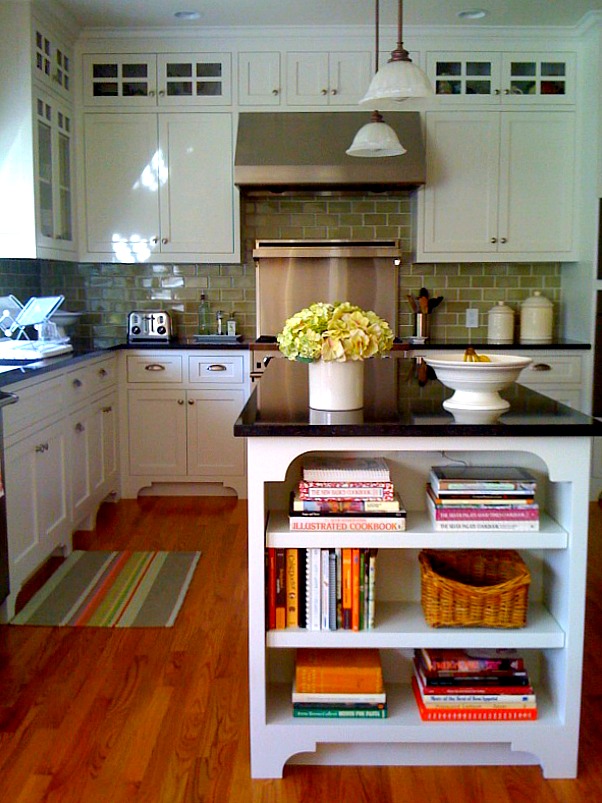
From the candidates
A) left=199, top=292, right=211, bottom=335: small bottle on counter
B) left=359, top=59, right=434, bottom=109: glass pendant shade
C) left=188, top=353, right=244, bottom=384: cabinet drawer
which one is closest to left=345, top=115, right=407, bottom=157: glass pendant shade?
left=359, top=59, right=434, bottom=109: glass pendant shade

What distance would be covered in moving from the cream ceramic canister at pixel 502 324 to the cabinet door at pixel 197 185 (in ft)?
5.51

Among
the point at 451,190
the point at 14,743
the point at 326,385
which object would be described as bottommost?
the point at 14,743

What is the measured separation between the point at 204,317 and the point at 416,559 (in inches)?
128

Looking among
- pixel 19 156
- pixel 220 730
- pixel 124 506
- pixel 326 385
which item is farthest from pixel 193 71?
pixel 220 730

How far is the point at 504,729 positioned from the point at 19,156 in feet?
11.4

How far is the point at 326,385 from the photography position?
217 centimetres

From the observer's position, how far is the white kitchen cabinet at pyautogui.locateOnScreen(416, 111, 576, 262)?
4922 millimetres

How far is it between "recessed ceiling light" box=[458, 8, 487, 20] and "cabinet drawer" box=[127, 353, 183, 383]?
8.17 ft

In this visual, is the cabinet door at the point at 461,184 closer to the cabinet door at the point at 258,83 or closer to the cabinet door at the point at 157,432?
the cabinet door at the point at 258,83

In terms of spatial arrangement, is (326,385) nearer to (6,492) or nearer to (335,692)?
(335,692)

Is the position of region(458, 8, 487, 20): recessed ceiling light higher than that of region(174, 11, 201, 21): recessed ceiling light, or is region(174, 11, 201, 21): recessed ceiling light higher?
region(458, 8, 487, 20): recessed ceiling light

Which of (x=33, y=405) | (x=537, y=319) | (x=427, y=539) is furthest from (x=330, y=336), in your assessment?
(x=537, y=319)

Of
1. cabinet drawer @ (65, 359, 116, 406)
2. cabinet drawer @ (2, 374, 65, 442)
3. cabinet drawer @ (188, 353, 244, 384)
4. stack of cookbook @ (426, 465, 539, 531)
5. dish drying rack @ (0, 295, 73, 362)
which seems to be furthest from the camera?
cabinet drawer @ (188, 353, 244, 384)

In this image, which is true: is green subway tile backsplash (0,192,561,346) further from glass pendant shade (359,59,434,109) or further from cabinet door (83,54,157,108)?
glass pendant shade (359,59,434,109)
